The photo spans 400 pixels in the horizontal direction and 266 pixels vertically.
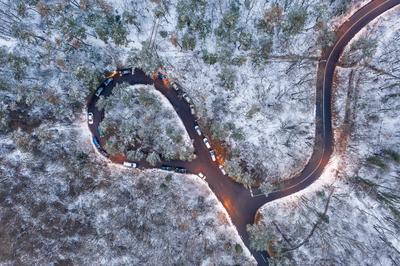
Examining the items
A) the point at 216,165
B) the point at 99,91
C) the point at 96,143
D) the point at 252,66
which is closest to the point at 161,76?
the point at 99,91

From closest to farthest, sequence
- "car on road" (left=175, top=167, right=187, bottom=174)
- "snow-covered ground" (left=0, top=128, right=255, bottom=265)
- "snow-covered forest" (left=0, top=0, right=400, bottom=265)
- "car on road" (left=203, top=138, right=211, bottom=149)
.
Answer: "snow-covered ground" (left=0, top=128, right=255, bottom=265) < "snow-covered forest" (left=0, top=0, right=400, bottom=265) < "car on road" (left=175, top=167, right=187, bottom=174) < "car on road" (left=203, top=138, right=211, bottom=149)

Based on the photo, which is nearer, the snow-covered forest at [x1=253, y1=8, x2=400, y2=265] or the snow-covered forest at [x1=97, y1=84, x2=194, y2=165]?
the snow-covered forest at [x1=253, y1=8, x2=400, y2=265]

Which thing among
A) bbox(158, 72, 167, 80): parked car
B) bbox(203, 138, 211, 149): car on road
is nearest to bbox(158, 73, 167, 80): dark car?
bbox(158, 72, 167, 80): parked car

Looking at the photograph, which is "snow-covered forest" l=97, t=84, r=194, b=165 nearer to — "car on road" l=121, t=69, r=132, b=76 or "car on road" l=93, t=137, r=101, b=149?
"car on road" l=93, t=137, r=101, b=149

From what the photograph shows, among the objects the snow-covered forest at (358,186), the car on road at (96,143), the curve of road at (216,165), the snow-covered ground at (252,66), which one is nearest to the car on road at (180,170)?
the curve of road at (216,165)

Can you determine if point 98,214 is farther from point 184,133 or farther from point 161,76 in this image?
point 161,76

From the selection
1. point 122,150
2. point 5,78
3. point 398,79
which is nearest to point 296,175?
point 398,79
